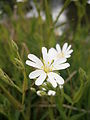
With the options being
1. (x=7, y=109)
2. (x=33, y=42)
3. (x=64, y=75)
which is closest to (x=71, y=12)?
(x=33, y=42)

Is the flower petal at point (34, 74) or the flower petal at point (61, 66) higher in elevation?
the flower petal at point (61, 66)

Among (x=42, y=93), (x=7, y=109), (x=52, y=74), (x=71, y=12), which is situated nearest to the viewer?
(x=52, y=74)

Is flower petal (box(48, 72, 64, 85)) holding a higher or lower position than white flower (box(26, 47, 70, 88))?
lower

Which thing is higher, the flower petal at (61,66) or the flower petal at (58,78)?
the flower petal at (61,66)

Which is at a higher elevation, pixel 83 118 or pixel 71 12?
pixel 71 12

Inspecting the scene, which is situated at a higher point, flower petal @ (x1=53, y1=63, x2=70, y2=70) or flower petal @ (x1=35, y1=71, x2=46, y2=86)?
flower petal @ (x1=53, y1=63, x2=70, y2=70)

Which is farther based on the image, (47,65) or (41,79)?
(47,65)

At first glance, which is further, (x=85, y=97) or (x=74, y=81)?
(x=74, y=81)

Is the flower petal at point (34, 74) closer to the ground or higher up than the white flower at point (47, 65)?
closer to the ground

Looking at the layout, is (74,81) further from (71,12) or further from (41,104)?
(71,12)

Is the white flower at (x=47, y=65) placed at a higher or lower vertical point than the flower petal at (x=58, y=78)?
higher

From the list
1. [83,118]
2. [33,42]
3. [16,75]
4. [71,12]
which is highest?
[71,12]
